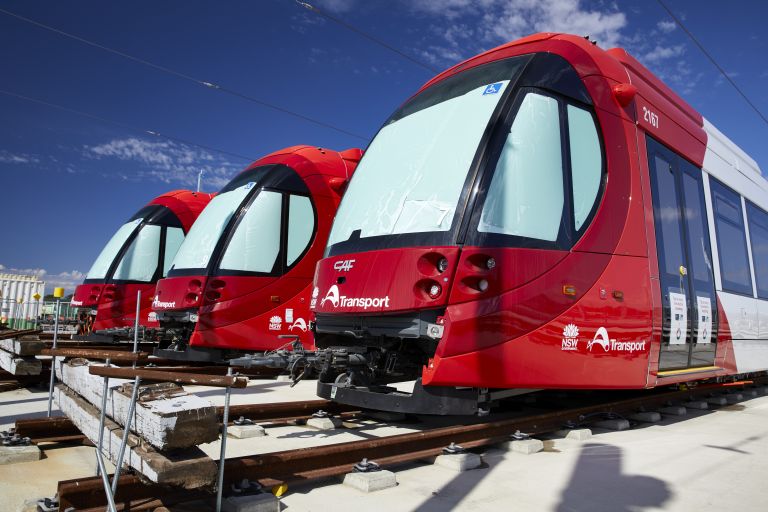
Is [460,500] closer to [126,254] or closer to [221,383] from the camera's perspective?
[221,383]

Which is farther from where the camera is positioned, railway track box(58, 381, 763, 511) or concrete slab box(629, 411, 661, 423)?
concrete slab box(629, 411, 661, 423)

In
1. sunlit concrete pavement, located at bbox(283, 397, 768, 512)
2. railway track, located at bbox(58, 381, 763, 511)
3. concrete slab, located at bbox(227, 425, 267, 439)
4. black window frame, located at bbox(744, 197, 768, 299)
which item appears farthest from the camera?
black window frame, located at bbox(744, 197, 768, 299)

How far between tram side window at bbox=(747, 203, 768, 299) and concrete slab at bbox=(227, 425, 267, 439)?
740cm

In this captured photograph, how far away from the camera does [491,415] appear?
6.11 meters

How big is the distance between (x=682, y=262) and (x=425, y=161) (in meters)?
3.20

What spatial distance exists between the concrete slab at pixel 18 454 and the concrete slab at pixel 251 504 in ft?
5.80

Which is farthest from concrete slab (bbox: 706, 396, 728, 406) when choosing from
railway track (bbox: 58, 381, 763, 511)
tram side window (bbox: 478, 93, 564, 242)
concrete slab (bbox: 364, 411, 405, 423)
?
tram side window (bbox: 478, 93, 564, 242)

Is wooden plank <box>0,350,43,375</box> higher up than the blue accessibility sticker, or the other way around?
the blue accessibility sticker

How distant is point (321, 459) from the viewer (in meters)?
3.58

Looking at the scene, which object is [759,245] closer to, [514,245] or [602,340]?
[602,340]

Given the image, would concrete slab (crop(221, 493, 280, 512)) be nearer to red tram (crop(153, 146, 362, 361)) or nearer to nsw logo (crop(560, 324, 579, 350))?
nsw logo (crop(560, 324, 579, 350))

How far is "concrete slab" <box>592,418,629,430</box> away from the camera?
570 cm

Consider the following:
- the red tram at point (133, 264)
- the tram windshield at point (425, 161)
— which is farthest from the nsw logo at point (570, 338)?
the red tram at point (133, 264)

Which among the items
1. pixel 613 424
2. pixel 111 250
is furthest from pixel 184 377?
pixel 111 250
